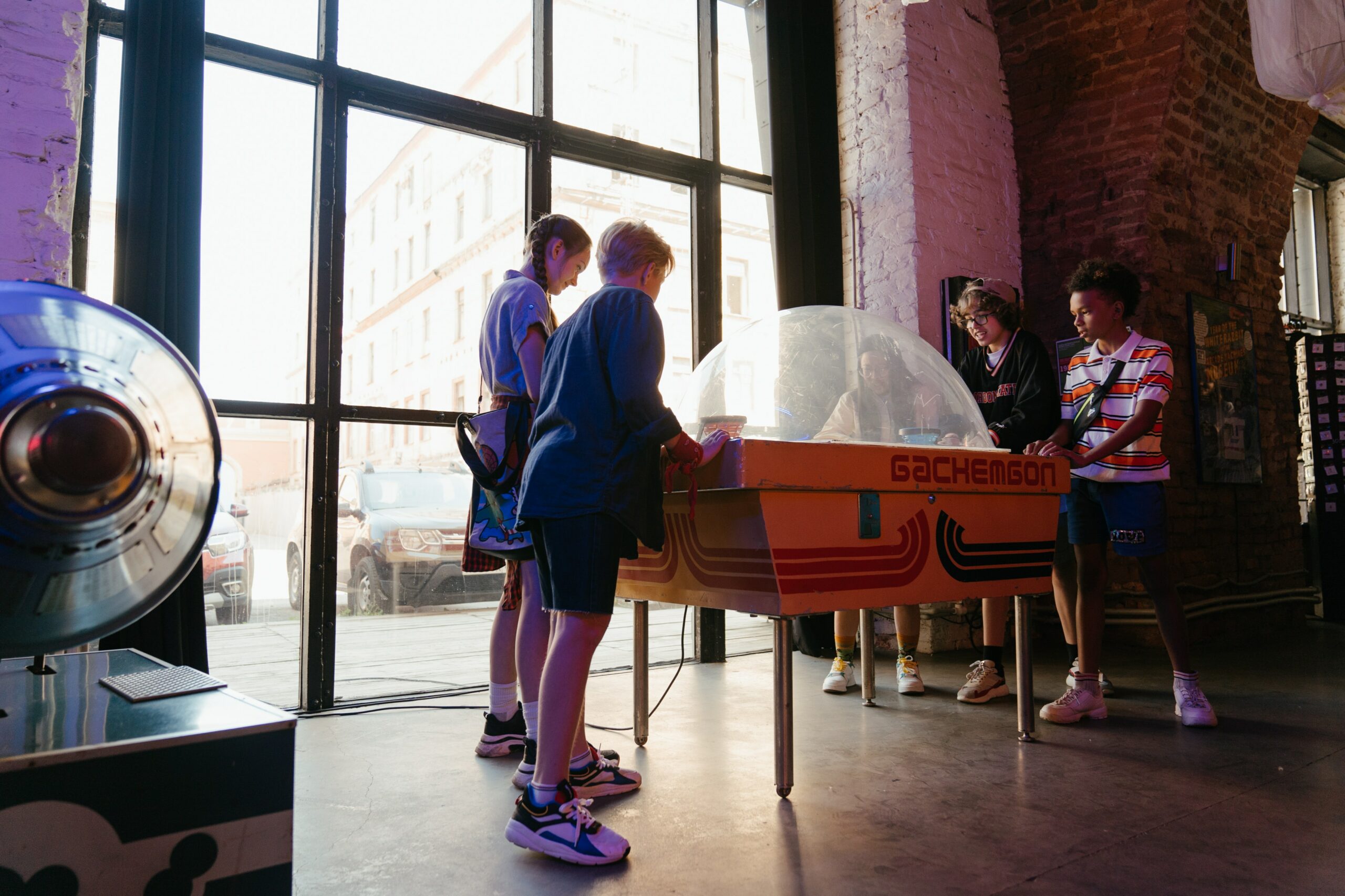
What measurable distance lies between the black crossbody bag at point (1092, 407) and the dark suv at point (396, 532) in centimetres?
301

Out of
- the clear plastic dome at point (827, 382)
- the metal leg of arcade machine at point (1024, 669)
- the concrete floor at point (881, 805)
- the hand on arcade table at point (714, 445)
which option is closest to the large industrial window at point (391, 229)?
the clear plastic dome at point (827, 382)

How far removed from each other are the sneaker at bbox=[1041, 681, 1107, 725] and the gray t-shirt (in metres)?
2.03

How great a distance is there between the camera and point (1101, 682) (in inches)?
132

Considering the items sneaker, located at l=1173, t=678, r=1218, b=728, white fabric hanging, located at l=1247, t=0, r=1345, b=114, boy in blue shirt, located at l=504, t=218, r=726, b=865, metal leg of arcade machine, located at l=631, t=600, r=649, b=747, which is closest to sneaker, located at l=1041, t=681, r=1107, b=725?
sneaker, located at l=1173, t=678, r=1218, b=728

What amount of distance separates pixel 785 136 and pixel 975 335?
6.45 ft

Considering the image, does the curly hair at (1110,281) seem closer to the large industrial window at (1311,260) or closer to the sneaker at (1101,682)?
the sneaker at (1101,682)

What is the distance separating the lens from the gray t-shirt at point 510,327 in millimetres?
2279

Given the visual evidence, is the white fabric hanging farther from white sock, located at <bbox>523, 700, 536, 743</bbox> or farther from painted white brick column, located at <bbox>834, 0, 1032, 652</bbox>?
white sock, located at <bbox>523, 700, 536, 743</bbox>

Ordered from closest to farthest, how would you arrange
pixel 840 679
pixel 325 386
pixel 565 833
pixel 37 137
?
pixel 565 833 < pixel 37 137 < pixel 325 386 < pixel 840 679

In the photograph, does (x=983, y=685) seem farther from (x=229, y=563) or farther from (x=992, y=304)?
(x=229, y=563)

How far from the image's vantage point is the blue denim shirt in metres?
1.78

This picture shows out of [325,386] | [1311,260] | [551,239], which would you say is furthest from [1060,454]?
[1311,260]

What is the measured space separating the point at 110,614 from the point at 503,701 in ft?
5.05

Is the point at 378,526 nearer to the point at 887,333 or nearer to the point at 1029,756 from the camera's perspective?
the point at 887,333
